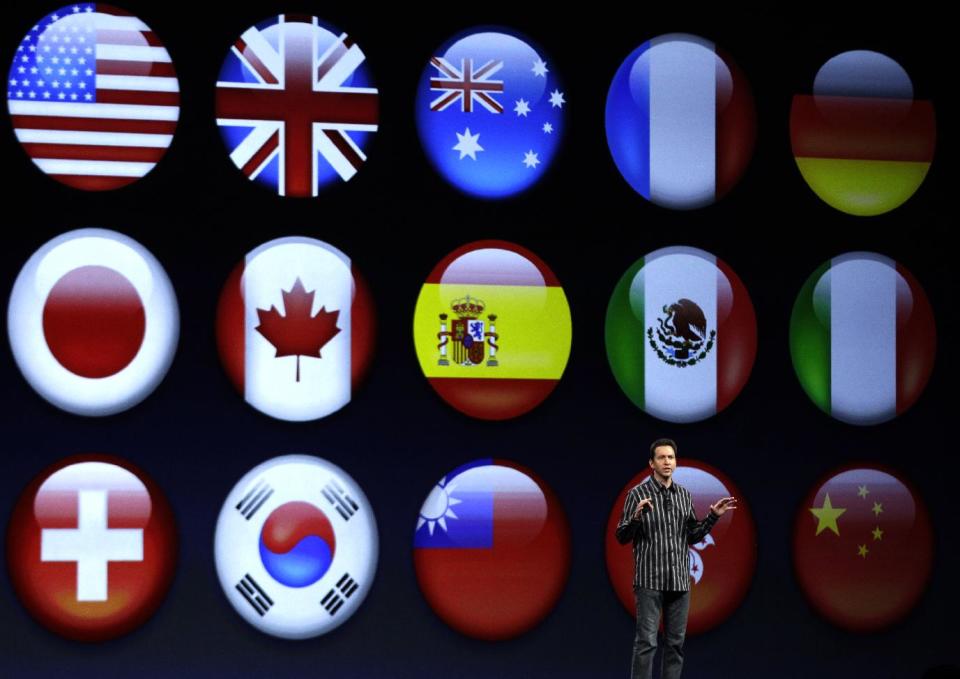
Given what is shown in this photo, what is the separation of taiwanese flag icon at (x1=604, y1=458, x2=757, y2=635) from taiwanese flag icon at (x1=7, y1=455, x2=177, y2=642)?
75.5 inches

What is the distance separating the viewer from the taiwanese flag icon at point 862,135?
5.50 m

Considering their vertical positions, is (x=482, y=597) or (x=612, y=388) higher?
(x=612, y=388)

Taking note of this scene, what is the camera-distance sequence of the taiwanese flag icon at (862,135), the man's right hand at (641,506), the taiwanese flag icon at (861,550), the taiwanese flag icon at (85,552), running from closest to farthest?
the man's right hand at (641,506)
the taiwanese flag icon at (85,552)
the taiwanese flag icon at (861,550)
the taiwanese flag icon at (862,135)

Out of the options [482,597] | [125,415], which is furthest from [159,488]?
[482,597]

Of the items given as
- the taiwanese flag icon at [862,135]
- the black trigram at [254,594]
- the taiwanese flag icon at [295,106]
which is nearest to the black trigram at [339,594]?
the black trigram at [254,594]

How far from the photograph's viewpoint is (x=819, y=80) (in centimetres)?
554

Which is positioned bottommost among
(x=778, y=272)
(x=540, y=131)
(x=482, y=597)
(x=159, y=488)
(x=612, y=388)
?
(x=482, y=597)

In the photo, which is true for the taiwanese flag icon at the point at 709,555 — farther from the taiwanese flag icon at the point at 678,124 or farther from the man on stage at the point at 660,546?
the taiwanese flag icon at the point at 678,124

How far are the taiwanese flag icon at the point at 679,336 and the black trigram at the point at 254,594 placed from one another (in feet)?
5.72

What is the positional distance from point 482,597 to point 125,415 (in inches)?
65.6

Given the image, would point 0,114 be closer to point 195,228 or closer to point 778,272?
point 195,228

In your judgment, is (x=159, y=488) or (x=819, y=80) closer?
(x=159, y=488)

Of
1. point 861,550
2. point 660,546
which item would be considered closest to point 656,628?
point 660,546

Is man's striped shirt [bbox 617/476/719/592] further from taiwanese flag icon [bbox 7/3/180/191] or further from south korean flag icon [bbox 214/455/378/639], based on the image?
taiwanese flag icon [bbox 7/3/180/191]
